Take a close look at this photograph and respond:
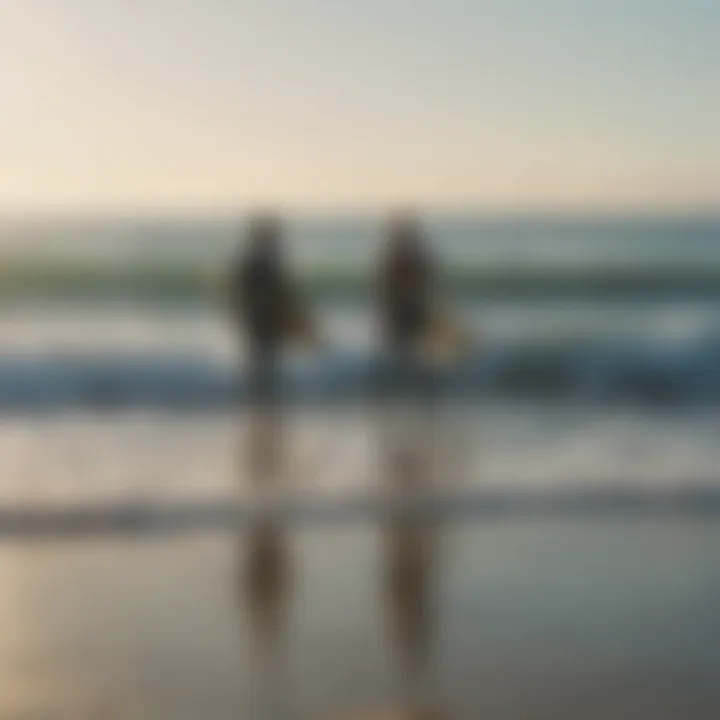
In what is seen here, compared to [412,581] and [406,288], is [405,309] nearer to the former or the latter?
[406,288]

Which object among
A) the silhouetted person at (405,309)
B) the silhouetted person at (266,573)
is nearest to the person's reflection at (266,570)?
the silhouetted person at (266,573)

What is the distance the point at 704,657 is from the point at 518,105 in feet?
5.72

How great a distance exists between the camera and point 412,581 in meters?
2.92

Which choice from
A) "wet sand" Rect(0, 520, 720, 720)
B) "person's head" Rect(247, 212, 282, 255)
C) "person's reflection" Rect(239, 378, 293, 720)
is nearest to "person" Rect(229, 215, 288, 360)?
"person's head" Rect(247, 212, 282, 255)

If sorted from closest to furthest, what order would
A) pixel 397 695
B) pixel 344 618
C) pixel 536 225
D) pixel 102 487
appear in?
pixel 397 695 → pixel 344 618 → pixel 102 487 → pixel 536 225

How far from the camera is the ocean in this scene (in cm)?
241

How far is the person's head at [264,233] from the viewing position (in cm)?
364

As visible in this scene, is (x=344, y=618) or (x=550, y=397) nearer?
(x=344, y=618)

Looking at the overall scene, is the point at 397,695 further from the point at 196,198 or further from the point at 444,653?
the point at 196,198

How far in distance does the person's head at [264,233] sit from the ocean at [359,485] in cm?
5

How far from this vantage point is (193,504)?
139 inches

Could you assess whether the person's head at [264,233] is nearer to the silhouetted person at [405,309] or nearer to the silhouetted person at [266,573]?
the silhouetted person at [405,309]

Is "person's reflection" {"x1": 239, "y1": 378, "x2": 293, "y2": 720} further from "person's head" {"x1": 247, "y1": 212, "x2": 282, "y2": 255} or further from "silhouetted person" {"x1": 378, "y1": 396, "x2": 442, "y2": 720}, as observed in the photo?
"person's head" {"x1": 247, "y1": 212, "x2": 282, "y2": 255}

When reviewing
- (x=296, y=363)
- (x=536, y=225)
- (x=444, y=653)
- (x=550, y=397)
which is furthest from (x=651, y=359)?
(x=444, y=653)
